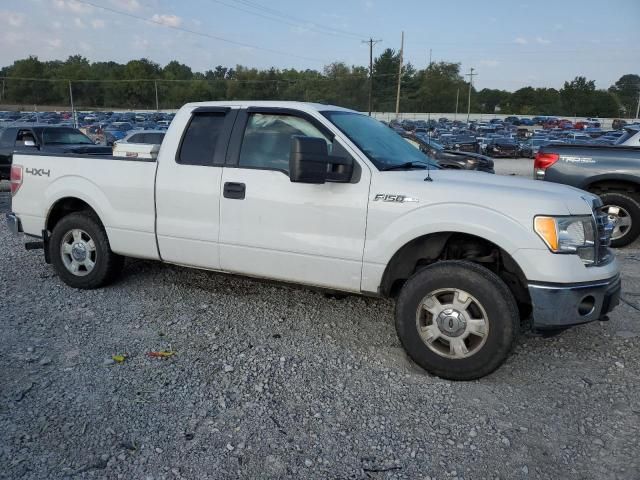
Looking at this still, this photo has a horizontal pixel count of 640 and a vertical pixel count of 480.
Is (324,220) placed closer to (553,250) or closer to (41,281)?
(553,250)

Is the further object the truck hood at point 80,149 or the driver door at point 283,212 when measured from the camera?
the truck hood at point 80,149

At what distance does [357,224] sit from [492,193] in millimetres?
963

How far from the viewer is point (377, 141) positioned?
15.0 feet

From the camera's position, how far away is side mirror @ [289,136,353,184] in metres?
3.81

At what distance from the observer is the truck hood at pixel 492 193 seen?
3.58 m

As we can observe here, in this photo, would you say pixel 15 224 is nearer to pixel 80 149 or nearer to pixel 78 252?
pixel 78 252

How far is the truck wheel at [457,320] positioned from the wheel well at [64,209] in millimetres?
3326

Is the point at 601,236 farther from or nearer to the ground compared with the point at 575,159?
nearer to the ground

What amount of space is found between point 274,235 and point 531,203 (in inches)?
74.5

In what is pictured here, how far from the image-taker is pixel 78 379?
3.67 meters

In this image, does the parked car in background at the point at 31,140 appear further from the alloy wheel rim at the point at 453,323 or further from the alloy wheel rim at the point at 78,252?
the alloy wheel rim at the point at 453,323

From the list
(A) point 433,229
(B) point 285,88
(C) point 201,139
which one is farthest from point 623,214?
(B) point 285,88

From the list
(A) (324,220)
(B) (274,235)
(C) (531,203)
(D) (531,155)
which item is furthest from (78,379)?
(D) (531,155)

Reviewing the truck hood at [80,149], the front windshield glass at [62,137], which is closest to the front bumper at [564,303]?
the truck hood at [80,149]
